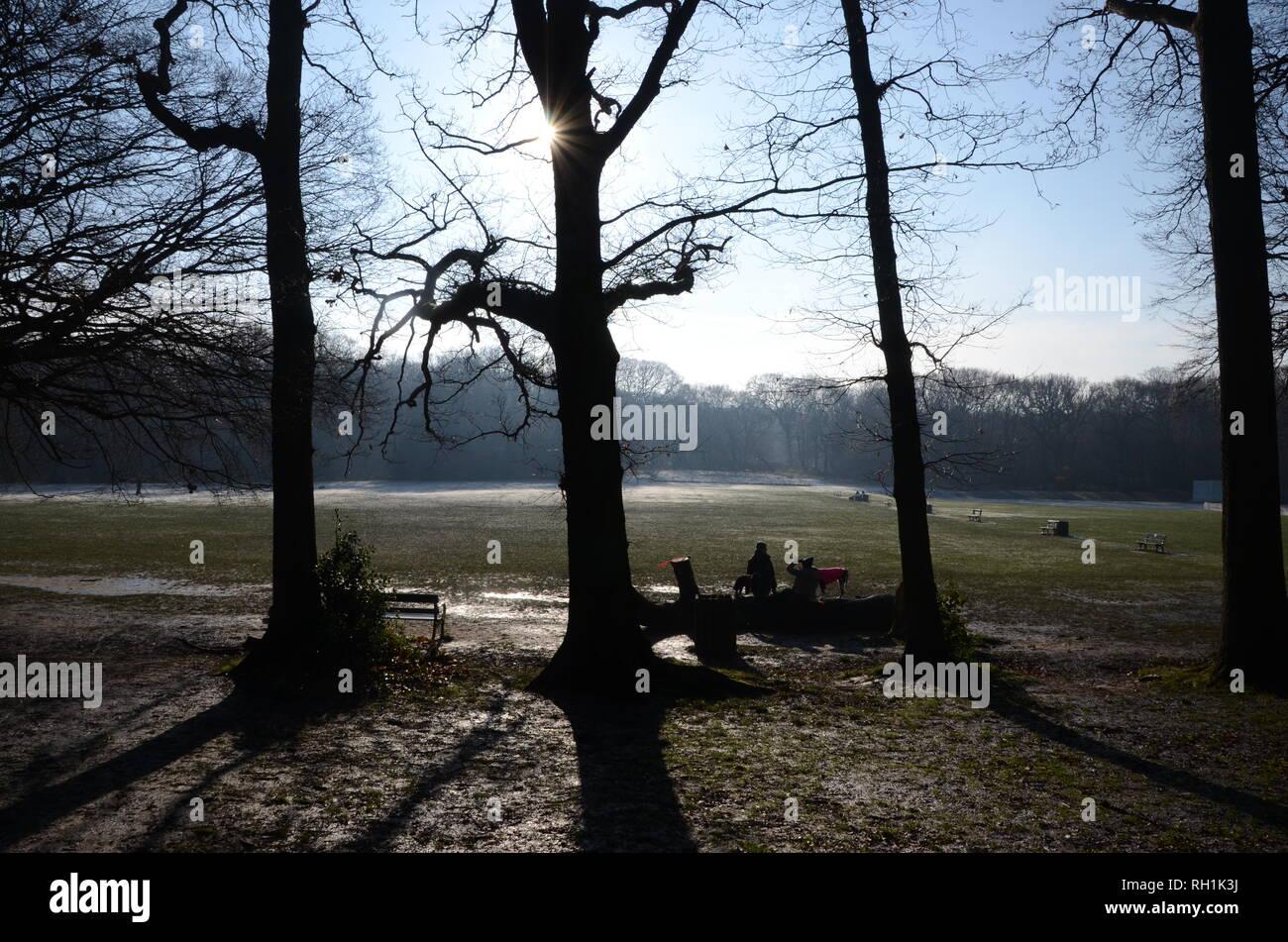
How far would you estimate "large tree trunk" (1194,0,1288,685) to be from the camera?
10.3 meters

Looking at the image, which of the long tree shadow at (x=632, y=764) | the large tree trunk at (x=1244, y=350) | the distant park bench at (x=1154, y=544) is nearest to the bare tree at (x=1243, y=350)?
the large tree trunk at (x=1244, y=350)

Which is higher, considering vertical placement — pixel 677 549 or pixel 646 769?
pixel 646 769

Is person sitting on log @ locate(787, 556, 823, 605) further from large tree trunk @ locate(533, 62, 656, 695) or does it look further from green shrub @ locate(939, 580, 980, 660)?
large tree trunk @ locate(533, 62, 656, 695)

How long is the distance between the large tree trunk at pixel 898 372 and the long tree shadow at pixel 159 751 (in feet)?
24.8

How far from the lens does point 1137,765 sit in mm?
7137

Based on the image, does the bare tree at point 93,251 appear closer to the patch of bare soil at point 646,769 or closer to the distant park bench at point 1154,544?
the patch of bare soil at point 646,769

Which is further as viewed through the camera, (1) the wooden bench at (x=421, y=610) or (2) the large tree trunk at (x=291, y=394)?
(1) the wooden bench at (x=421, y=610)

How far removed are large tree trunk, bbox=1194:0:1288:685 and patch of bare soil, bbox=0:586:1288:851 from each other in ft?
3.66

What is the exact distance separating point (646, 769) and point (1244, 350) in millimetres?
8328

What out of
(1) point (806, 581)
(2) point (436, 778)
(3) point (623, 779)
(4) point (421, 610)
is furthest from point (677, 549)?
(2) point (436, 778)

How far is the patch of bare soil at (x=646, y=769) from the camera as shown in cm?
554

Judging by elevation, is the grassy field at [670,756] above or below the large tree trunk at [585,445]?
below

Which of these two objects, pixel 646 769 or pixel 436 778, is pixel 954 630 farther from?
pixel 436 778
